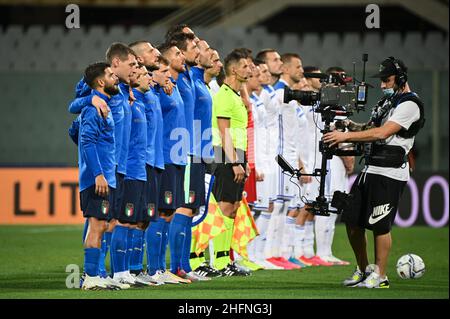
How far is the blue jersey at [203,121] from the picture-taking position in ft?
32.5

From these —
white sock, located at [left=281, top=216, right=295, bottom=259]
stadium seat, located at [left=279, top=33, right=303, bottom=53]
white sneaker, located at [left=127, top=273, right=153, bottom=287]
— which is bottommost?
white sneaker, located at [left=127, top=273, right=153, bottom=287]

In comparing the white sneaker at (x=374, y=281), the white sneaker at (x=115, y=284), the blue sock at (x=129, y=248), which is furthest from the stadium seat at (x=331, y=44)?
the white sneaker at (x=115, y=284)

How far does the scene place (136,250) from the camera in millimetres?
9070

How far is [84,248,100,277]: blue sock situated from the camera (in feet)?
27.3

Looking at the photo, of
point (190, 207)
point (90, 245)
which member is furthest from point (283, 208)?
point (90, 245)

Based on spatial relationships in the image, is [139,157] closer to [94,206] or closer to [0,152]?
[94,206]

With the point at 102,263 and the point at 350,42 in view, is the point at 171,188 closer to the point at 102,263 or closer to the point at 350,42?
the point at 102,263

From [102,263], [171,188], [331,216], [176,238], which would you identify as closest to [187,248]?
[176,238]

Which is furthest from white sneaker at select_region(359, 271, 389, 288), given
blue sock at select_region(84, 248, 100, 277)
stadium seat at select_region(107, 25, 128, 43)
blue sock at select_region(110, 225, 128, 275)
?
stadium seat at select_region(107, 25, 128, 43)

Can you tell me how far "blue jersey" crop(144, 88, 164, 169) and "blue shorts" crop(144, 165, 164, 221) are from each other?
0.07 meters

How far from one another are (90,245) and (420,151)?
11.5 m

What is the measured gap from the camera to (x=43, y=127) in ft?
63.4

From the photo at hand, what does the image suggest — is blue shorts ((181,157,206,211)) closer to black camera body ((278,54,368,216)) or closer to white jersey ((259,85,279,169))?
black camera body ((278,54,368,216))

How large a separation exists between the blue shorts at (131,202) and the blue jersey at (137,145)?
0.06 metres
